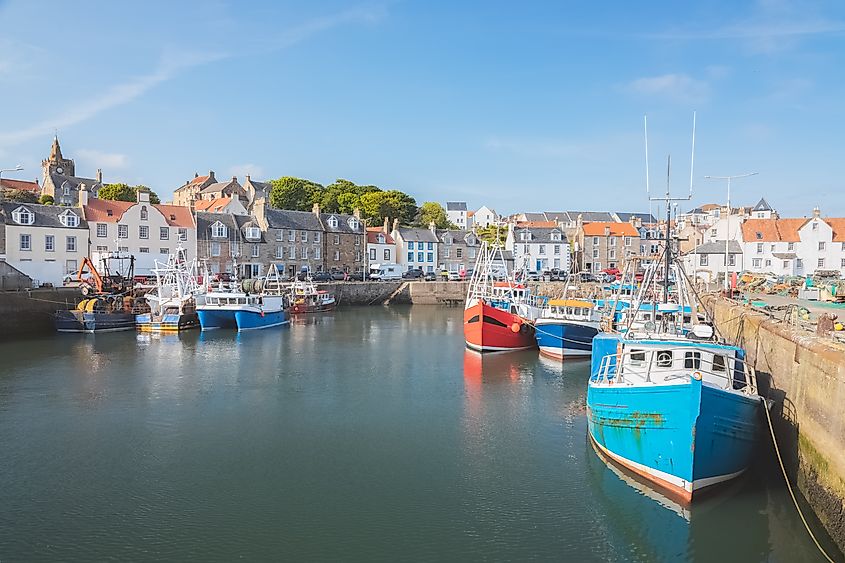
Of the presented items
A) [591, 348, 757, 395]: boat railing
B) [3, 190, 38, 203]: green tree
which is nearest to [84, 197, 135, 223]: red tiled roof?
[3, 190, 38, 203]: green tree

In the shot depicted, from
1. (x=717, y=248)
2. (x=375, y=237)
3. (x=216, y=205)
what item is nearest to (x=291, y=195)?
(x=216, y=205)

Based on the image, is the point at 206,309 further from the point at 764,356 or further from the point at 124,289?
the point at 764,356

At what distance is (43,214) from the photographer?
52.7 metres

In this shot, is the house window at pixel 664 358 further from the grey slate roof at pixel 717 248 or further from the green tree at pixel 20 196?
the green tree at pixel 20 196

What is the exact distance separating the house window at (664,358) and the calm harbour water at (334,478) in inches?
111

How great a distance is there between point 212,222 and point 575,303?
42627 mm

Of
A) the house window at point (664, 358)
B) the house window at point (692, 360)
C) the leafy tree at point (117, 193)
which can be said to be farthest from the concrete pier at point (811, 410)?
the leafy tree at point (117, 193)

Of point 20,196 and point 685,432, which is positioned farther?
point 20,196

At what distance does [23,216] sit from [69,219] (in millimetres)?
3650

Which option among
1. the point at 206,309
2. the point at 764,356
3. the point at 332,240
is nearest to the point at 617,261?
the point at 332,240

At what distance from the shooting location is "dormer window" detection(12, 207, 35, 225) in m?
50.5

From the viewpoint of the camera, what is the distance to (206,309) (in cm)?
4297

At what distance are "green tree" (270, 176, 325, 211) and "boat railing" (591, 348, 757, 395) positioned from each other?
7875 centimetres

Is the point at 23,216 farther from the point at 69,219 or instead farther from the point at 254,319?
the point at 254,319
